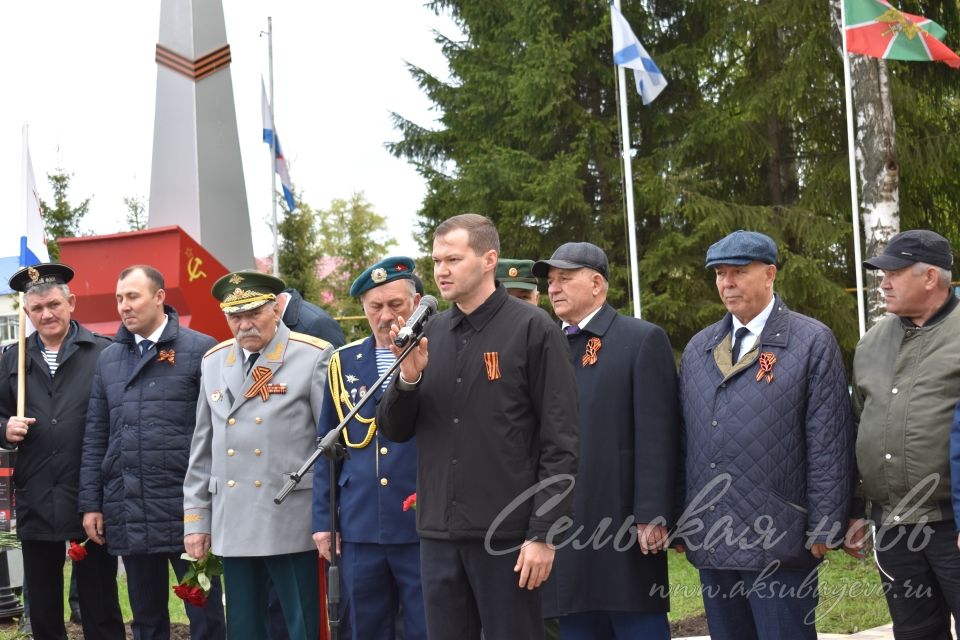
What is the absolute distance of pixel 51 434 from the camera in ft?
21.2

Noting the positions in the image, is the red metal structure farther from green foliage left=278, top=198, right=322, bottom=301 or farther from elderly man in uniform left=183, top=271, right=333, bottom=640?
green foliage left=278, top=198, right=322, bottom=301

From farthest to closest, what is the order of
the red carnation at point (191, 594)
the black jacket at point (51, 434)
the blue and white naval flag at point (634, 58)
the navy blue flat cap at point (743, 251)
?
1. the blue and white naval flag at point (634, 58)
2. the black jacket at point (51, 434)
3. the red carnation at point (191, 594)
4. the navy blue flat cap at point (743, 251)

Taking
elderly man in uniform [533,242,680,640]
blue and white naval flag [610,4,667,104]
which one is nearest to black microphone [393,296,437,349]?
elderly man in uniform [533,242,680,640]

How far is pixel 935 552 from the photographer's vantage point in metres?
4.39

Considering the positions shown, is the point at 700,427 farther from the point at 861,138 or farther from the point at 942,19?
the point at 942,19

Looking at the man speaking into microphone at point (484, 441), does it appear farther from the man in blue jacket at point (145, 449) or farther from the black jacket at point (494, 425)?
the man in blue jacket at point (145, 449)

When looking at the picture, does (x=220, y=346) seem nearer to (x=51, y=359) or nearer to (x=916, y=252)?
(x=51, y=359)

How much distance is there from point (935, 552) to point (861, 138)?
26.5 ft

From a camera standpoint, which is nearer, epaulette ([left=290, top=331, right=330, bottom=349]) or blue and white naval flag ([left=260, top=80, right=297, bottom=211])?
epaulette ([left=290, top=331, right=330, bottom=349])

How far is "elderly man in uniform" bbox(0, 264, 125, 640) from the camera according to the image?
6.35 m

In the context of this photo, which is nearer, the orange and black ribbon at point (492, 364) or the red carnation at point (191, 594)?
the orange and black ribbon at point (492, 364)

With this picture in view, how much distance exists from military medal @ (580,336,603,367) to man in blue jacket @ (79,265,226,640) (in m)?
2.18

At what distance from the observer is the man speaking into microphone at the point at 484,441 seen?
396 centimetres

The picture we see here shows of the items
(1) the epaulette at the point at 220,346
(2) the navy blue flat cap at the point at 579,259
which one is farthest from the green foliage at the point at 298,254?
(2) the navy blue flat cap at the point at 579,259
